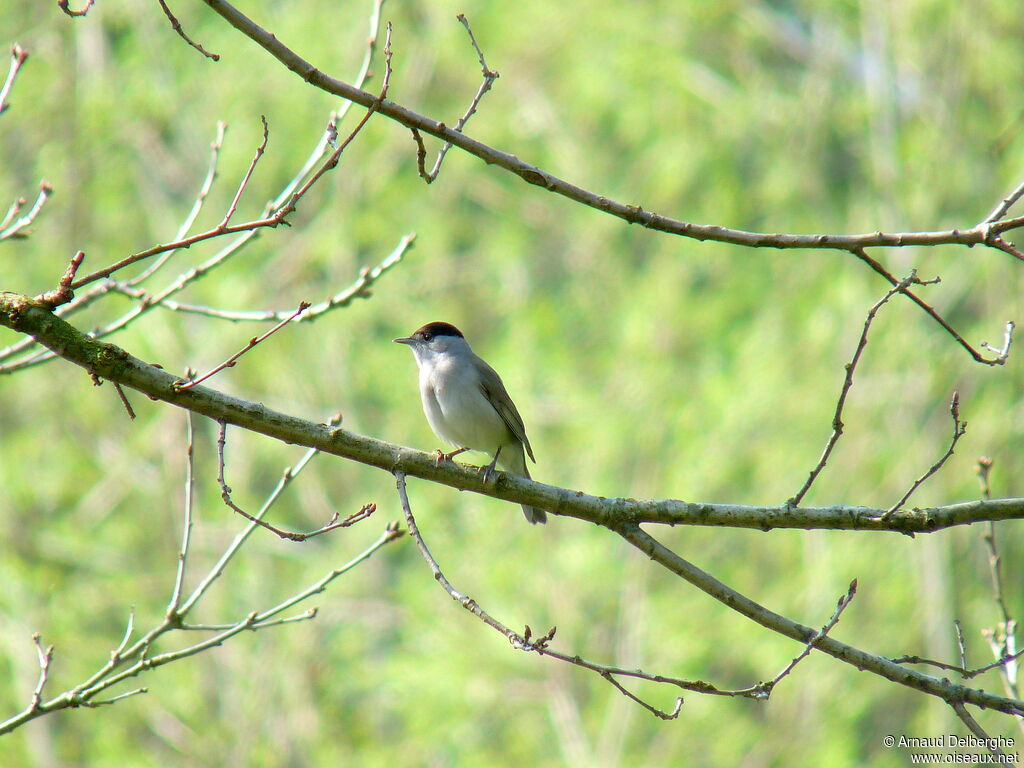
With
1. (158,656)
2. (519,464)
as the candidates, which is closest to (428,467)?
(158,656)

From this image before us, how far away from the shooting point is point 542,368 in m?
9.44

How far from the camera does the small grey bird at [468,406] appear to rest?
504 centimetres

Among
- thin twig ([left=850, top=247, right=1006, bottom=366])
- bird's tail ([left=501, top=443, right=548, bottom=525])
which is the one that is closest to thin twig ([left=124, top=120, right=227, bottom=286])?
thin twig ([left=850, top=247, right=1006, bottom=366])

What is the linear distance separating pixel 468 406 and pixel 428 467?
2.06 m

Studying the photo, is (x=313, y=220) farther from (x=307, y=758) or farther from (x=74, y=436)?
(x=307, y=758)

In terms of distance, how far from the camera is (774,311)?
30.0ft

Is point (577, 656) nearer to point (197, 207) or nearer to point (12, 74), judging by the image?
point (197, 207)

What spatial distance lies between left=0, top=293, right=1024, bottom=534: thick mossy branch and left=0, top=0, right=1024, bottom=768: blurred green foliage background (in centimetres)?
533

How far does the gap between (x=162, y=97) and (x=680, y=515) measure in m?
9.90

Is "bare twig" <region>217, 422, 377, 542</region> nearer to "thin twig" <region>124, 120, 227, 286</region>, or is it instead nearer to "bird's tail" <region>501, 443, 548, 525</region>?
"thin twig" <region>124, 120, 227, 286</region>

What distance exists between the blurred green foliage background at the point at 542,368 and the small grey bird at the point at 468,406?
133 inches

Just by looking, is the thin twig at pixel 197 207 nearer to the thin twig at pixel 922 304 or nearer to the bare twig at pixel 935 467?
the thin twig at pixel 922 304

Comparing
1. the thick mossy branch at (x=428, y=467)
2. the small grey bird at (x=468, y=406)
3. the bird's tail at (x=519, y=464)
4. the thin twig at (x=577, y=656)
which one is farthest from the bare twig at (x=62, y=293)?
the bird's tail at (x=519, y=464)

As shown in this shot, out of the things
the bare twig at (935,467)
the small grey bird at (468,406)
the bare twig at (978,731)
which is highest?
the small grey bird at (468,406)
